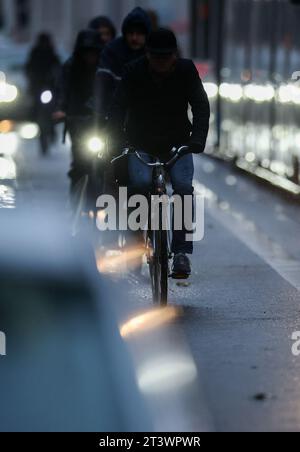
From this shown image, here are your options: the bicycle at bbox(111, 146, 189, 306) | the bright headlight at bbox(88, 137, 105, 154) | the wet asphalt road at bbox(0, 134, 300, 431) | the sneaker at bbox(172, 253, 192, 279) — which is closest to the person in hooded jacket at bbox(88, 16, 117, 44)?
the bright headlight at bbox(88, 137, 105, 154)

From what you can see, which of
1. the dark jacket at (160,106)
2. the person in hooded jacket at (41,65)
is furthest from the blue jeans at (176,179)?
the person in hooded jacket at (41,65)

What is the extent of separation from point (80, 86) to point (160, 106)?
400 cm

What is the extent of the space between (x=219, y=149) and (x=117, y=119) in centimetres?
1440

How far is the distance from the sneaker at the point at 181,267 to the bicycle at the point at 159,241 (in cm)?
5

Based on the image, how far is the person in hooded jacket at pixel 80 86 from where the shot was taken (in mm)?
13961

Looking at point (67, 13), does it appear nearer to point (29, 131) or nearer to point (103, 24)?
point (29, 131)

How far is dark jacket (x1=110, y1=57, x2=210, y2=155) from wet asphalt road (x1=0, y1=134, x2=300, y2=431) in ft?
3.28

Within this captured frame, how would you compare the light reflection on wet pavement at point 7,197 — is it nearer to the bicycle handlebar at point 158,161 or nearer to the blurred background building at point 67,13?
the bicycle handlebar at point 158,161

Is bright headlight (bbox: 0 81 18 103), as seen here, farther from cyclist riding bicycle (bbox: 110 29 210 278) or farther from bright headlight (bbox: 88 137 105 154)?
cyclist riding bicycle (bbox: 110 29 210 278)

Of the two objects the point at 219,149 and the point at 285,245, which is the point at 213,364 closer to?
the point at 285,245

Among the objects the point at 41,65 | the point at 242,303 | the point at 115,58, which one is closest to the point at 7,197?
the point at 115,58

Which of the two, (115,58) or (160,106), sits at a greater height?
(115,58)

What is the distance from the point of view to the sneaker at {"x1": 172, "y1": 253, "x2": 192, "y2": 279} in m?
10.2

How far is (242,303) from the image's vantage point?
32.9 feet
